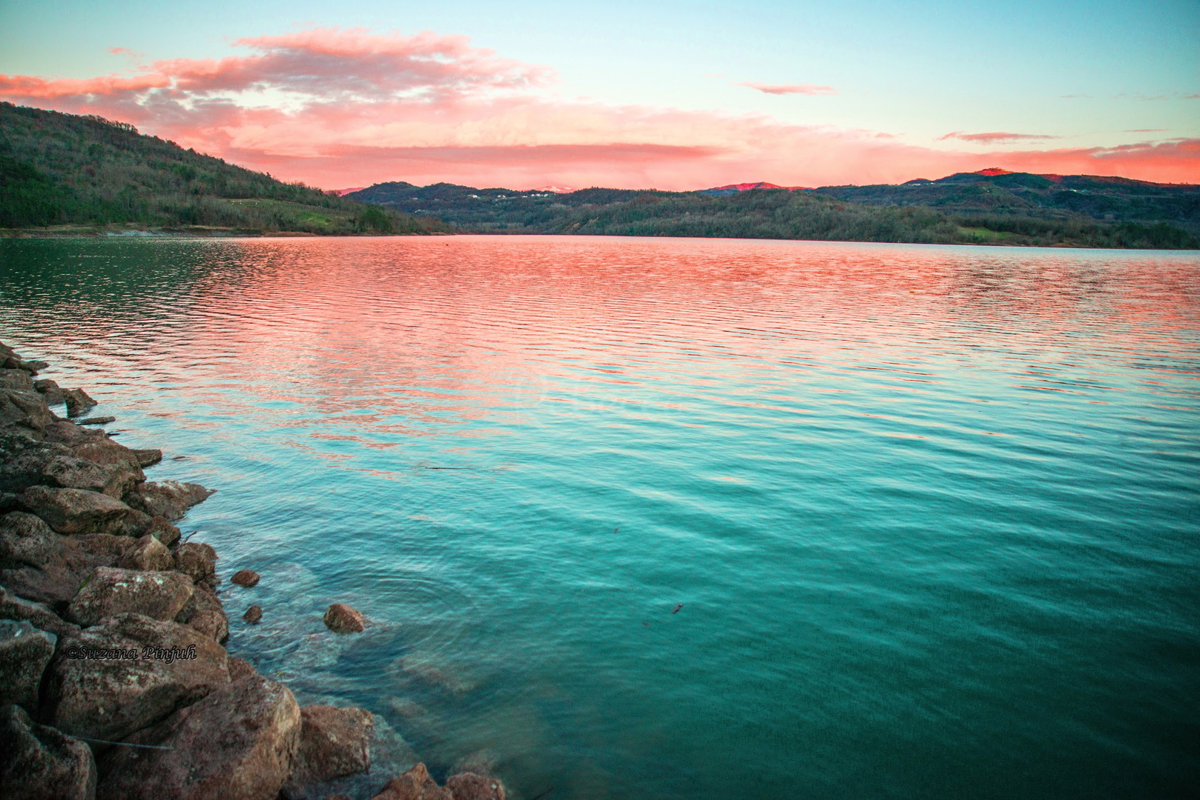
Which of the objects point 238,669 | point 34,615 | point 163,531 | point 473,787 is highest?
point 34,615

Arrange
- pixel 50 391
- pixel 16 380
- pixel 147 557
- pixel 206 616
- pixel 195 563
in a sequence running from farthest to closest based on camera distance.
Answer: pixel 50 391 < pixel 16 380 < pixel 195 563 < pixel 147 557 < pixel 206 616

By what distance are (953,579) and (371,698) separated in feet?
26.3

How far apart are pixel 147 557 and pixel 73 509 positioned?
161cm

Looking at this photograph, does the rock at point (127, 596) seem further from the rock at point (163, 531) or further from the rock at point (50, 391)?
the rock at point (50, 391)

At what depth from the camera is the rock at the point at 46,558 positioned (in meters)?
7.46

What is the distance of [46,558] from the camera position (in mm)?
8055

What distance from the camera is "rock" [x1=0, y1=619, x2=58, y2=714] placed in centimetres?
544

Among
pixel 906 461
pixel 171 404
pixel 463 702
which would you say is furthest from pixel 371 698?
pixel 171 404

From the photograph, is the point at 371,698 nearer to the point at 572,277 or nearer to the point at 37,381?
the point at 37,381

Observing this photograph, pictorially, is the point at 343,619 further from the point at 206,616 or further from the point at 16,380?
the point at 16,380

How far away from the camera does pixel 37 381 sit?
19.9 meters

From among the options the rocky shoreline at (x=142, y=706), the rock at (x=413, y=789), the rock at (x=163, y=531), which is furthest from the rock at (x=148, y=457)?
the rock at (x=413, y=789)

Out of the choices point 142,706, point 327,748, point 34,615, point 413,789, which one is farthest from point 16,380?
point 413,789

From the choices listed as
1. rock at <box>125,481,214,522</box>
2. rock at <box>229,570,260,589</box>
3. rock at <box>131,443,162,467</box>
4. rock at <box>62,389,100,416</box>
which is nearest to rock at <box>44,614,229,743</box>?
rock at <box>229,570,260,589</box>
